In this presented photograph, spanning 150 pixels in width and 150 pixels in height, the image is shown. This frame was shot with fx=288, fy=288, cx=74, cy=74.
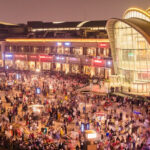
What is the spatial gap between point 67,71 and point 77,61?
3.72m

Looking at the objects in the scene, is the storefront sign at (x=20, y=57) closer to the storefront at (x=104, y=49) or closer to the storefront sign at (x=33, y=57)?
the storefront sign at (x=33, y=57)

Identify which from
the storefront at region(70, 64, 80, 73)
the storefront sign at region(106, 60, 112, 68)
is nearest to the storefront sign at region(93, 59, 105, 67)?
the storefront sign at region(106, 60, 112, 68)

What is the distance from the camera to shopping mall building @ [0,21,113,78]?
52719mm

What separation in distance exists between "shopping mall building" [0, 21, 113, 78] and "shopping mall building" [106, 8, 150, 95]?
9985mm

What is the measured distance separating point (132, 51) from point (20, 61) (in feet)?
122

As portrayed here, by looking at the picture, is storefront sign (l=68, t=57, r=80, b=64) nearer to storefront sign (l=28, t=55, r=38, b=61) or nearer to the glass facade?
storefront sign (l=28, t=55, r=38, b=61)

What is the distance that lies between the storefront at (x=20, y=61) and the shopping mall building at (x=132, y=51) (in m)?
30.8

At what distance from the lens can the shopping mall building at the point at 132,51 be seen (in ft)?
114

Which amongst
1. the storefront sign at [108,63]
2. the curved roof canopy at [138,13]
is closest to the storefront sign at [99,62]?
the storefront sign at [108,63]

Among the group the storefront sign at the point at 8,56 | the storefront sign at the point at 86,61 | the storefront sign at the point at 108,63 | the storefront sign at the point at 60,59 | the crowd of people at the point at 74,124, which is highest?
the storefront sign at the point at 8,56

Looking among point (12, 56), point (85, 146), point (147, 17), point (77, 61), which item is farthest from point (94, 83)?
point (12, 56)

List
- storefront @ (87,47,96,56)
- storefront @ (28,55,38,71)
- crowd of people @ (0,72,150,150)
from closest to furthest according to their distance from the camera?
crowd of people @ (0,72,150,150) < storefront @ (87,47,96,56) < storefront @ (28,55,38,71)

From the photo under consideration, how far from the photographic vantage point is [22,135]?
19281 millimetres

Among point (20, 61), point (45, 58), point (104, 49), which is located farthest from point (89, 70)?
point (20, 61)
